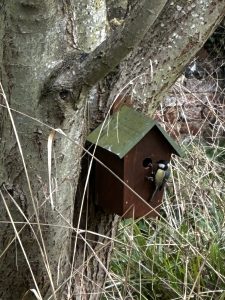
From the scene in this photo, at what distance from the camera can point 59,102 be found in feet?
5.08

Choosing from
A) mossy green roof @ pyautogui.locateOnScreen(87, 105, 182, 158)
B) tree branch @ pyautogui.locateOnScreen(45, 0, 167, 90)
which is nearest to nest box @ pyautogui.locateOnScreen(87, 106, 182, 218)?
mossy green roof @ pyautogui.locateOnScreen(87, 105, 182, 158)

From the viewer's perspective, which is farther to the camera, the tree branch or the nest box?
the nest box

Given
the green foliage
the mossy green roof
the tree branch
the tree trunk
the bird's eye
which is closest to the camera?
the tree branch

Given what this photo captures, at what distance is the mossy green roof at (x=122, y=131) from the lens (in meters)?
1.77

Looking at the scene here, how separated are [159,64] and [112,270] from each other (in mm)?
1112

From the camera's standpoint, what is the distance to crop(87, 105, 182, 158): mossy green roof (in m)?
1.77

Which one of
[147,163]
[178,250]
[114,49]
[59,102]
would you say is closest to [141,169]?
[147,163]

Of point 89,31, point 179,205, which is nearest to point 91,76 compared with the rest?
point 89,31

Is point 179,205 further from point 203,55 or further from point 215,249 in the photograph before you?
point 203,55

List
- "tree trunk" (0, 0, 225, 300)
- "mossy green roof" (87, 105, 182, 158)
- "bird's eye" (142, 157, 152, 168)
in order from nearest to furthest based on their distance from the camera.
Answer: "tree trunk" (0, 0, 225, 300), "mossy green roof" (87, 105, 182, 158), "bird's eye" (142, 157, 152, 168)

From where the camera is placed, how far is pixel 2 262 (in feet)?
5.86

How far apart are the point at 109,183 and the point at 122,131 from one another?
6.4 inches

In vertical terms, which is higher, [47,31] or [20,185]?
[47,31]

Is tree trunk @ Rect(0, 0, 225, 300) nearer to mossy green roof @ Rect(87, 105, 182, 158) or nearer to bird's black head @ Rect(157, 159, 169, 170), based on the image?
mossy green roof @ Rect(87, 105, 182, 158)
